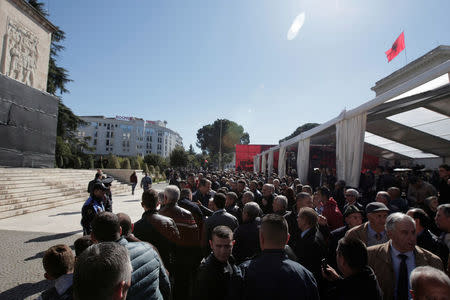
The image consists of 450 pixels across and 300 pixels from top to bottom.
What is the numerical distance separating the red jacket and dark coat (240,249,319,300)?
276cm

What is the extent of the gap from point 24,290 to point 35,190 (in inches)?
342

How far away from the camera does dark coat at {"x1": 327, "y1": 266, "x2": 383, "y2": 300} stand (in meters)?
1.63

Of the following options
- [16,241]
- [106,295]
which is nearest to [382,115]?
[106,295]

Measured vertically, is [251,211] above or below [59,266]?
above

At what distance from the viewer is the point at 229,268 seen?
1925 mm

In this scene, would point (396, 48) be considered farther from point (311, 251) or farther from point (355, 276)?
point (355, 276)

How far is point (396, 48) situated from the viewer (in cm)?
1802

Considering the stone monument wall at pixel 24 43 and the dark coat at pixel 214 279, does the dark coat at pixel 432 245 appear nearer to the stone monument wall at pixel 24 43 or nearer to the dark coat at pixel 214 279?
the dark coat at pixel 214 279

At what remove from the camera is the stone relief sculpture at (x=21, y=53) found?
40.4 feet

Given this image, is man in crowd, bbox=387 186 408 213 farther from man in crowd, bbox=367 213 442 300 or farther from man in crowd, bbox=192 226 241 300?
man in crowd, bbox=192 226 241 300

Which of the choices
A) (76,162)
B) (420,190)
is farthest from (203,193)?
(76,162)

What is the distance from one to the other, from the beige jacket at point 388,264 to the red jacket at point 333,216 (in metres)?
1.87

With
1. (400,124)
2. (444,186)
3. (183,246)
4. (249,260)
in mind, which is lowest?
(183,246)

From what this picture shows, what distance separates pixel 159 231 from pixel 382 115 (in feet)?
24.3
